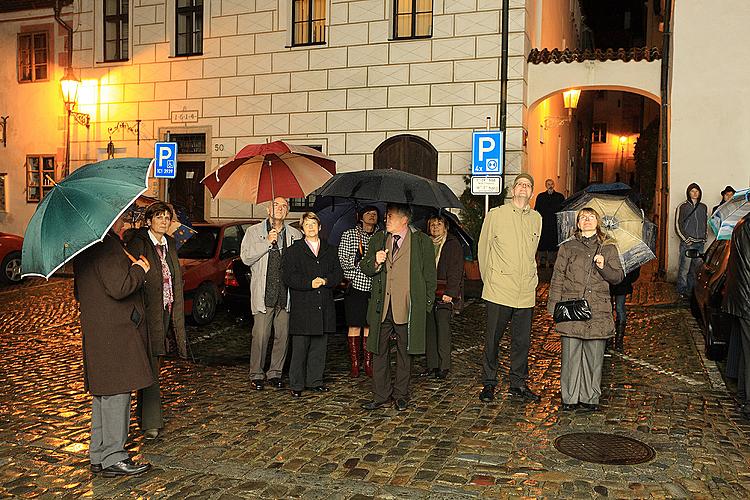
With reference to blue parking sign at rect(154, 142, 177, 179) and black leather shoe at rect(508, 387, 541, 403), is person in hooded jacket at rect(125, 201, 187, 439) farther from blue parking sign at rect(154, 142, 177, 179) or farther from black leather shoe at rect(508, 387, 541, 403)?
blue parking sign at rect(154, 142, 177, 179)

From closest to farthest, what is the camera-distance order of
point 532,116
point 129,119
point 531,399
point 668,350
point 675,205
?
point 531,399
point 668,350
point 675,205
point 532,116
point 129,119

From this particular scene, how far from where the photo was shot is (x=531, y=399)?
283 inches

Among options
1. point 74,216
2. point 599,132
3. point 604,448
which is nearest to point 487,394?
point 604,448

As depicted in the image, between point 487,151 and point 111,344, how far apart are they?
343 inches

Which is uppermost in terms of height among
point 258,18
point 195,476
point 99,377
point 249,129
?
point 258,18

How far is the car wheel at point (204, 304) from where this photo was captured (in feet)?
36.9

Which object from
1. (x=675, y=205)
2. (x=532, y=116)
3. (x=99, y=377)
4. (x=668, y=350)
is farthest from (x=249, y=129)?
(x=99, y=377)

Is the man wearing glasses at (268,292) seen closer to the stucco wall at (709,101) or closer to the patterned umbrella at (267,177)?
the patterned umbrella at (267,177)

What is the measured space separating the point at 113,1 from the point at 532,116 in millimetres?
11264

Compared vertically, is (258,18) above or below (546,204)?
above

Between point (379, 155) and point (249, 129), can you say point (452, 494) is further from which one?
point (249, 129)

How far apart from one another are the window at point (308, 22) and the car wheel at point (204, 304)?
8.18 meters

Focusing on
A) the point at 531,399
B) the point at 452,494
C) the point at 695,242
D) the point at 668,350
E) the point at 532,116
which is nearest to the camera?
the point at 452,494

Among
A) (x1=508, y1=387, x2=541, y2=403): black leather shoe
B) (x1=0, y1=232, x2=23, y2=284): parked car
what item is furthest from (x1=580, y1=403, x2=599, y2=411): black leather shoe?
(x1=0, y1=232, x2=23, y2=284): parked car
